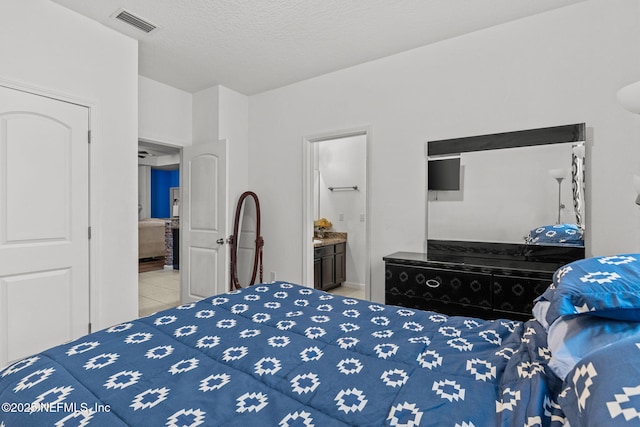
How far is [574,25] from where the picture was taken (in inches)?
94.7

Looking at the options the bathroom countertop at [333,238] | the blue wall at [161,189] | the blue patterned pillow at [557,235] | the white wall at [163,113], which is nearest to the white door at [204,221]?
the white wall at [163,113]

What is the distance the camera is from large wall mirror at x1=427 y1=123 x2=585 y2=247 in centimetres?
243

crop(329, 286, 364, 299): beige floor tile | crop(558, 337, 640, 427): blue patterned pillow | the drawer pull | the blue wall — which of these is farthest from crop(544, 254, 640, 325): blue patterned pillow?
the blue wall

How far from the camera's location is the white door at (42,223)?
2.26 metres

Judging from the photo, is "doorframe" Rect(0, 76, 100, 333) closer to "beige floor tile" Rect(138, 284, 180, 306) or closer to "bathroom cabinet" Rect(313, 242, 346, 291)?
"beige floor tile" Rect(138, 284, 180, 306)

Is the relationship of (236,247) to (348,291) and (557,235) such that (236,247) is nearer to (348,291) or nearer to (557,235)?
(348,291)

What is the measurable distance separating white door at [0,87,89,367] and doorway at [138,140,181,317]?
151 cm

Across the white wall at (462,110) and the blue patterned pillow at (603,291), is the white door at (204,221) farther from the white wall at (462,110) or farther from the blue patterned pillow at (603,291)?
the blue patterned pillow at (603,291)

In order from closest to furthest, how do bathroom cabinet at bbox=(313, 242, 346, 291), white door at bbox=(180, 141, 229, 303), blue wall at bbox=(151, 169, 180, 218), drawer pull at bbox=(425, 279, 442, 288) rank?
drawer pull at bbox=(425, 279, 442, 288)
white door at bbox=(180, 141, 229, 303)
bathroom cabinet at bbox=(313, 242, 346, 291)
blue wall at bbox=(151, 169, 180, 218)

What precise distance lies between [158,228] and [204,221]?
13.9ft

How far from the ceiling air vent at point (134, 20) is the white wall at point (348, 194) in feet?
9.28

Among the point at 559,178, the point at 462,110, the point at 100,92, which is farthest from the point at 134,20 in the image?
the point at 559,178

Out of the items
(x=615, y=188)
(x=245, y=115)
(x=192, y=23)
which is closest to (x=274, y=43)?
(x=192, y=23)

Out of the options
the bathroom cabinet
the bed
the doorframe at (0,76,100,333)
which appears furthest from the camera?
the bathroom cabinet
